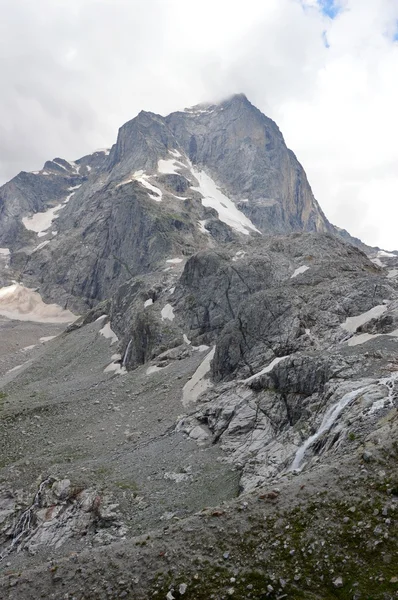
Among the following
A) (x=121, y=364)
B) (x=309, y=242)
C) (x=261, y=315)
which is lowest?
(x=121, y=364)

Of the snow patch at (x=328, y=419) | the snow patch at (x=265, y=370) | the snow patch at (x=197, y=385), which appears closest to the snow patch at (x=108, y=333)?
the snow patch at (x=197, y=385)

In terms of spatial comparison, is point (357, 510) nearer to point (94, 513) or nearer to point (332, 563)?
point (332, 563)

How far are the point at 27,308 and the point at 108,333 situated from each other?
93879 millimetres

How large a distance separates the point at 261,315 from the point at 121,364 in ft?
89.6

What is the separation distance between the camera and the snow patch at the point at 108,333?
81744 mm

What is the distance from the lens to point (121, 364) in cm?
6750

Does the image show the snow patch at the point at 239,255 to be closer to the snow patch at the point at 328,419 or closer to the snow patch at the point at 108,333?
the snow patch at the point at 108,333

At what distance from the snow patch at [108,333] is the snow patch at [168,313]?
1334 centimetres

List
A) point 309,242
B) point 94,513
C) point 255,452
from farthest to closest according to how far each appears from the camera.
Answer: point 309,242 → point 255,452 → point 94,513

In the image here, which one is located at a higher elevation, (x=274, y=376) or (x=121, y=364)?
(x=274, y=376)

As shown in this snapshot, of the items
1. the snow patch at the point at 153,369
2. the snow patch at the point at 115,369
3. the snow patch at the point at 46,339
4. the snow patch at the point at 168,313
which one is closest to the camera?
the snow patch at the point at 153,369

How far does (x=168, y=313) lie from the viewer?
72.4 metres

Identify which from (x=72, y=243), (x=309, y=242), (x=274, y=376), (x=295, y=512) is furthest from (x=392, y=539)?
(x=72, y=243)

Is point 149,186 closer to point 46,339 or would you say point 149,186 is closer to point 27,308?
point 27,308
